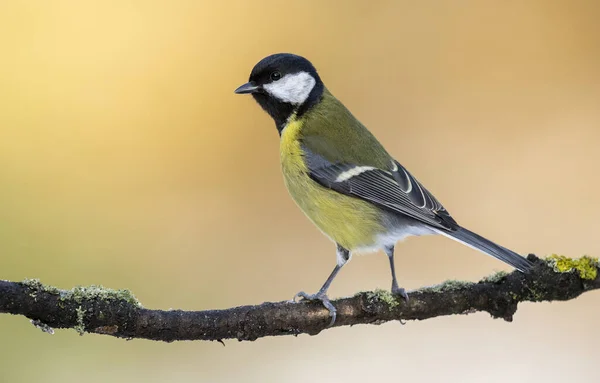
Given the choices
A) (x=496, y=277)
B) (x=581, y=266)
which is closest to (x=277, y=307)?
(x=496, y=277)

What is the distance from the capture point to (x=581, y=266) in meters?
1.68

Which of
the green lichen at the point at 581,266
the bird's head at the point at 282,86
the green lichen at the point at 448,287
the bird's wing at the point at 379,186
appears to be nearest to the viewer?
the green lichen at the point at 581,266

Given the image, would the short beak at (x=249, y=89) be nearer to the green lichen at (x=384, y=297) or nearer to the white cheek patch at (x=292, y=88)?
the white cheek patch at (x=292, y=88)

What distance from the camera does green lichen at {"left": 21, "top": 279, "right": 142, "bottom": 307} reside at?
150 cm

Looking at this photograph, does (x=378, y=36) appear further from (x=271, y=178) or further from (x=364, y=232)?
(x=364, y=232)

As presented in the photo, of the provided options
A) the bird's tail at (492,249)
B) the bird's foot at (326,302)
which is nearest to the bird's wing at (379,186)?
the bird's tail at (492,249)

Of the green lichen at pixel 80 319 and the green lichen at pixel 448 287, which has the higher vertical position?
the green lichen at pixel 80 319

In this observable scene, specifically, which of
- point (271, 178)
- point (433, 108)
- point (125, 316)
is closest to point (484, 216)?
point (433, 108)

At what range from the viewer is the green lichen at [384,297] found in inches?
77.3

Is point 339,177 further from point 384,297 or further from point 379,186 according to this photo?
point 384,297

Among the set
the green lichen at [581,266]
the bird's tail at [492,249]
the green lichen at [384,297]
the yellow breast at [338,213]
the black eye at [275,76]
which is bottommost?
the green lichen at [384,297]

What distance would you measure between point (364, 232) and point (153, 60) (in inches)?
84.6

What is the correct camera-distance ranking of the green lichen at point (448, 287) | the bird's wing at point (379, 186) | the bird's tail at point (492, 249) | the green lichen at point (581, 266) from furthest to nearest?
the bird's wing at point (379, 186), the green lichen at point (448, 287), the bird's tail at point (492, 249), the green lichen at point (581, 266)

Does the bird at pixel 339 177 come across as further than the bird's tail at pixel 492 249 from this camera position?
Yes
